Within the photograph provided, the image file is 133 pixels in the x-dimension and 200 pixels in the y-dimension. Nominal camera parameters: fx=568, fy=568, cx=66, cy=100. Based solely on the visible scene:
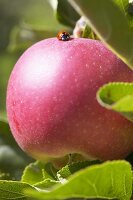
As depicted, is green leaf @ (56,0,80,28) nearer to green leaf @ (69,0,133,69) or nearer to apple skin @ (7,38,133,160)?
apple skin @ (7,38,133,160)

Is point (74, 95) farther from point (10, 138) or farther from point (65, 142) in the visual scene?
point (10, 138)

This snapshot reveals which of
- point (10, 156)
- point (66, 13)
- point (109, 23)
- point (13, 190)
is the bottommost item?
point (10, 156)

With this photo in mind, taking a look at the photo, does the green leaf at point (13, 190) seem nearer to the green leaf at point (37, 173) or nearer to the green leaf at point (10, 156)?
the green leaf at point (37, 173)

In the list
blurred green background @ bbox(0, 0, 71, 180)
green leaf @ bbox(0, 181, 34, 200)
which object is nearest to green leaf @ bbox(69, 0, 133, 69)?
green leaf @ bbox(0, 181, 34, 200)

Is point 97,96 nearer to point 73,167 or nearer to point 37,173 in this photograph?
point 73,167

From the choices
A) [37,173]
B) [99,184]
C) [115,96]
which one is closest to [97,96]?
[115,96]

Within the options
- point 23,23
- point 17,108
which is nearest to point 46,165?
point 17,108
